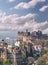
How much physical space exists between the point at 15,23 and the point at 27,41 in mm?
319

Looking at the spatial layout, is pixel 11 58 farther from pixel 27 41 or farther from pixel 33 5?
A: pixel 33 5

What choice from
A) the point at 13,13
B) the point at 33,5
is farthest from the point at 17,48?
the point at 33,5

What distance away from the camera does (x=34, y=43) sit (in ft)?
8.38

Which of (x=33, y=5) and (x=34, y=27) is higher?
(x=33, y=5)

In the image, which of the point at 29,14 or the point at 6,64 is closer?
the point at 6,64

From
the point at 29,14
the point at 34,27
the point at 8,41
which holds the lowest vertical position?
the point at 8,41

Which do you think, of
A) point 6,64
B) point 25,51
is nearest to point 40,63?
point 25,51

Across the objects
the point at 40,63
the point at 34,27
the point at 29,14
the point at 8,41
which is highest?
the point at 29,14

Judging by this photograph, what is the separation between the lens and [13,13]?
8.47 feet

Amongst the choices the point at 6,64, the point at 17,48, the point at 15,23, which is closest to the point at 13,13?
the point at 15,23

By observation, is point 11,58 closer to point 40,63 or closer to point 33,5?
point 40,63

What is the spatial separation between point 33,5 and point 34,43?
0.56 meters

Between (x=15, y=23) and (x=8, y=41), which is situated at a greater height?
(x=15, y=23)

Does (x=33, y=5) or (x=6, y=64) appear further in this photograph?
(x=33, y=5)
